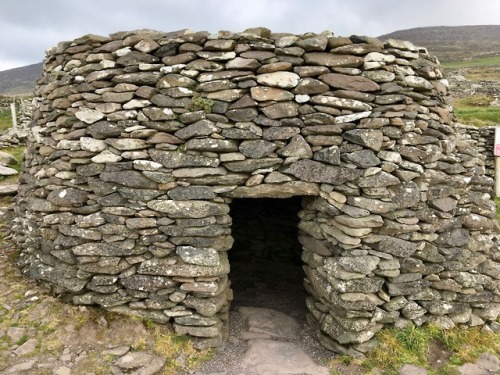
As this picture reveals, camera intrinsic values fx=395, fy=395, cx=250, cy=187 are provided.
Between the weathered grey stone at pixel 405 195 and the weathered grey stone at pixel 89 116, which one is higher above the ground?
Answer: the weathered grey stone at pixel 89 116

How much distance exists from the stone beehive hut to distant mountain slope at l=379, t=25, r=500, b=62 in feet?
297

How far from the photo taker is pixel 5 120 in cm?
2245

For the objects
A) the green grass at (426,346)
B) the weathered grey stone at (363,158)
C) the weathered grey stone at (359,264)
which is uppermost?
the weathered grey stone at (363,158)

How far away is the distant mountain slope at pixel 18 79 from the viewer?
80938 mm

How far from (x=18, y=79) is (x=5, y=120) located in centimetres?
8552

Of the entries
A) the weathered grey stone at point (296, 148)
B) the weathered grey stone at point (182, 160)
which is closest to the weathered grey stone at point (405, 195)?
the weathered grey stone at point (296, 148)

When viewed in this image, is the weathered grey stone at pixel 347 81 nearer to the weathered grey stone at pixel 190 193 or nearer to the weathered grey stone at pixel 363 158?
the weathered grey stone at pixel 363 158

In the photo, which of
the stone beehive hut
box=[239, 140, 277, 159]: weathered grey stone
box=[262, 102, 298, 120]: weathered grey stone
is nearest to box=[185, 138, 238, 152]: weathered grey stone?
the stone beehive hut

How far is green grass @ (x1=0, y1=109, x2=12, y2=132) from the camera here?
20.8 metres

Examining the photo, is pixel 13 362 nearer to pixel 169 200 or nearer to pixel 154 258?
pixel 154 258

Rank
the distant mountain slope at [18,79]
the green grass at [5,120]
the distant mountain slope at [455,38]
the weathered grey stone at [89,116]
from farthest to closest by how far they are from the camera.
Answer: the distant mountain slope at [455,38] → the distant mountain slope at [18,79] → the green grass at [5,120] → the weathered grey stone at [89,116]

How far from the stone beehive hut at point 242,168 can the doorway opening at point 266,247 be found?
2621mm

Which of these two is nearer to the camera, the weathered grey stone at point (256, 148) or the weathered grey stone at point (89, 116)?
the weathered grey stone at point (256, 148)

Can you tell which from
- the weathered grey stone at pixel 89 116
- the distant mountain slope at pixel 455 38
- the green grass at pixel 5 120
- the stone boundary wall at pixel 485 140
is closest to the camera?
the weathered grey stone at pixel 89 116
